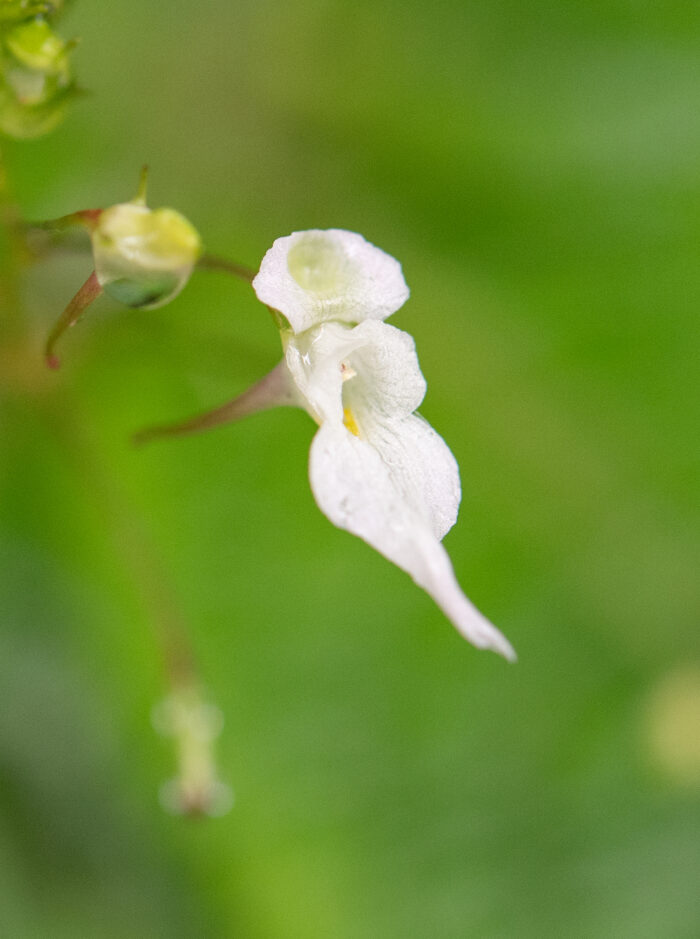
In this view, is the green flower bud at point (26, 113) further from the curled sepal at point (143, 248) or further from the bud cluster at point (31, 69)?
the curled sepal at point (143, 248)

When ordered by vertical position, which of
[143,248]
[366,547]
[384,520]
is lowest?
[366,547]

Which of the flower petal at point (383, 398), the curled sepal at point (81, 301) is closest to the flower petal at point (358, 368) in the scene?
the flower petal at point (383, 398)

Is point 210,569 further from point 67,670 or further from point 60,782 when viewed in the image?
point 60,782

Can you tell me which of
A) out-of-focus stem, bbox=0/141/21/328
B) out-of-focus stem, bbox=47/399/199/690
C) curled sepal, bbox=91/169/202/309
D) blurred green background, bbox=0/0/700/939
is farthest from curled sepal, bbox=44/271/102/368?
blurred green background, bbox=0/0/700/939

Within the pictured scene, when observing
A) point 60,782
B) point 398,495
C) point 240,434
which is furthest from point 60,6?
point 60,782

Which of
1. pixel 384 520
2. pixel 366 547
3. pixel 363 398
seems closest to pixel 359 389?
pixel 363 398

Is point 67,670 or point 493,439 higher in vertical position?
point 493,439

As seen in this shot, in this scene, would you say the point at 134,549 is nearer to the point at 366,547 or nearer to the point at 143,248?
Result: the point at 366,547
